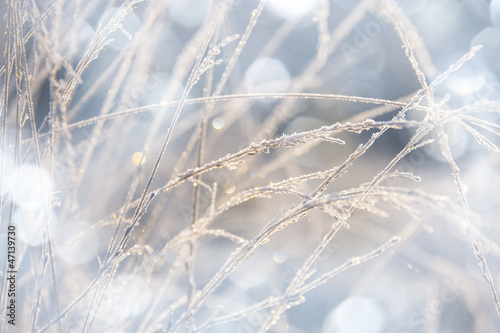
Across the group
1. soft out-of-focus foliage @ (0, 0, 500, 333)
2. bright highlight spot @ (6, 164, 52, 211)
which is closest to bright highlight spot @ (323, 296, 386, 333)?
soft out-of-focus foliage @ (0, 0, 500, 333)

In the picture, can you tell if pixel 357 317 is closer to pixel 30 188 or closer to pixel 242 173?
pixel 242 173

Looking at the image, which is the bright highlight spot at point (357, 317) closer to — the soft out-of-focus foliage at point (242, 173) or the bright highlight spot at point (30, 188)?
A: the soft out-of-focus foliage at point (242, 173)

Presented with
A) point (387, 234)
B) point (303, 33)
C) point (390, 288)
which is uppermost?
point (303, 33)

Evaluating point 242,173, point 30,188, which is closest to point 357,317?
point 242,173

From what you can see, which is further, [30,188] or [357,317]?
[357,317]

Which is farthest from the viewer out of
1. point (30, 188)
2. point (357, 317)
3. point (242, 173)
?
point (357, 317)

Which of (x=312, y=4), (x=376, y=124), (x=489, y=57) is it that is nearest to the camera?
(x=376, y=124)

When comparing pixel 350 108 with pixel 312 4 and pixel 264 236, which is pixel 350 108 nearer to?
pixel 312 4

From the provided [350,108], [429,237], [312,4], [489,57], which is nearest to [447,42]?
[489,57]

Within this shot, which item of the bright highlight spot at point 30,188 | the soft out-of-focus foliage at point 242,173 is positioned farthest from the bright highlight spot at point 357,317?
the bright highlight spot at point 30,188
